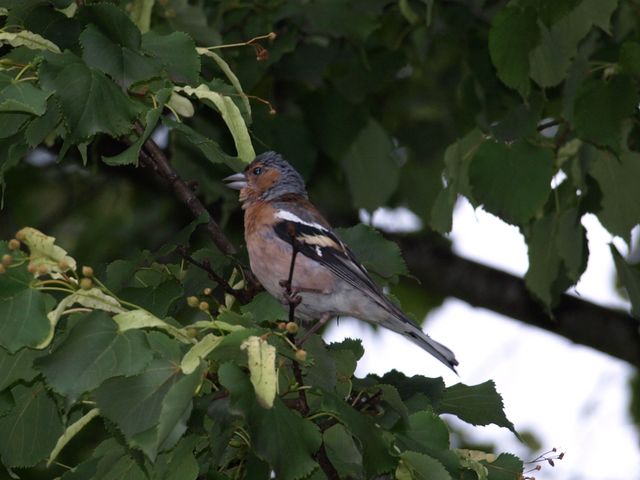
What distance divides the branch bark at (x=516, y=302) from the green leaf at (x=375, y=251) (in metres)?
3.47

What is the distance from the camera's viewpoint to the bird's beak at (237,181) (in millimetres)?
7164

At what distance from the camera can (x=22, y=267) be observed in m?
3.90

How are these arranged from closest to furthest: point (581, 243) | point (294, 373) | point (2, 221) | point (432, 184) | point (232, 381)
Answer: point (232, 381) < point (294, 373) < point (581, 243) < point (432, 184) < point (2, 221)

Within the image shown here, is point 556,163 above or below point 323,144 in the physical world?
above

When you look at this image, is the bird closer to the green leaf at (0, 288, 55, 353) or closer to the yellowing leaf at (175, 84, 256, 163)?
the yellowing leaf at (175, 84, 256, 163)

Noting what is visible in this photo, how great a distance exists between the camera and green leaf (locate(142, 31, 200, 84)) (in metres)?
4.73

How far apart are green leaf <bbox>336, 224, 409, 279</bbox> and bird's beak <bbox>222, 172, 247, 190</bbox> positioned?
1571 mm

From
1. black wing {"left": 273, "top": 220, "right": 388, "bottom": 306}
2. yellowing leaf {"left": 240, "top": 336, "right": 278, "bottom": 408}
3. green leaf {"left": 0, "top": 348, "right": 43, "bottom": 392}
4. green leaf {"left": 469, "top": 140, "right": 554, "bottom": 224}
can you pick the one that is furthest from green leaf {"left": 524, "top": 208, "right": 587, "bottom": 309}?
green leaf {"left": 0, "top": 348, "right": 43, "bottom": 392}

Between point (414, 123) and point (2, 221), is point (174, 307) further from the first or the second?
point (2, 221)

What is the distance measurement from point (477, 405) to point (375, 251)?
3.49 feet

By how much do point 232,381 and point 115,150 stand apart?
6033mm

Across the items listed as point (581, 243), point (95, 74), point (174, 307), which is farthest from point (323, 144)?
point (95, 74)

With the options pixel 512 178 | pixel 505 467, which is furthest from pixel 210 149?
pixel 512 178

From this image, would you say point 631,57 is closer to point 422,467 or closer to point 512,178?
point 512,178
